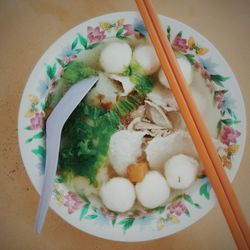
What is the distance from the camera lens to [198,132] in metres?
0.87

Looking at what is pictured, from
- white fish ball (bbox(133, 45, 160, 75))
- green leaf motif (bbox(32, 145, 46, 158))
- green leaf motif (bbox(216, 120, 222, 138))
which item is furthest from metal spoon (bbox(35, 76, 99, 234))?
green leaf motif (bbox(216, 120, 222, 138))

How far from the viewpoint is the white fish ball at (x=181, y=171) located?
37.3 inches

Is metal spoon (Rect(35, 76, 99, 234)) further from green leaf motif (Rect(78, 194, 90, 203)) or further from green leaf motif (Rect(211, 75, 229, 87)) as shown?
green leaf motif (Rect(211, 75, 229, 87))

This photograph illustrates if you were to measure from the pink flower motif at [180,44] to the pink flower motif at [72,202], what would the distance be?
0.47 m

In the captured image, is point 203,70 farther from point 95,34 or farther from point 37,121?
point 37,121

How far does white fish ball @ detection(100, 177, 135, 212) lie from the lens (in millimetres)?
945

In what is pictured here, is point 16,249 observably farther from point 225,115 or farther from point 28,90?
point 225,115

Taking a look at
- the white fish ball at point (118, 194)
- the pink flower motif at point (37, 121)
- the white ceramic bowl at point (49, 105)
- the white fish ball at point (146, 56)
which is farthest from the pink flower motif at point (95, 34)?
the white fish ball at point (118, 194)

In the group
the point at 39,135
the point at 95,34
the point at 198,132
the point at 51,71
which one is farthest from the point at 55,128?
the point at 198,132

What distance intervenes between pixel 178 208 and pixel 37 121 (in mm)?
420

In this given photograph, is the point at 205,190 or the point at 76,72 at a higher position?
the point at 76,72

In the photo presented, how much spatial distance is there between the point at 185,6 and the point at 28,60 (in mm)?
518

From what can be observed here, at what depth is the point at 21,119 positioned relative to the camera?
89 cm

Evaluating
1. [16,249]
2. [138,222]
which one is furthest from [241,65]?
[16,249]
